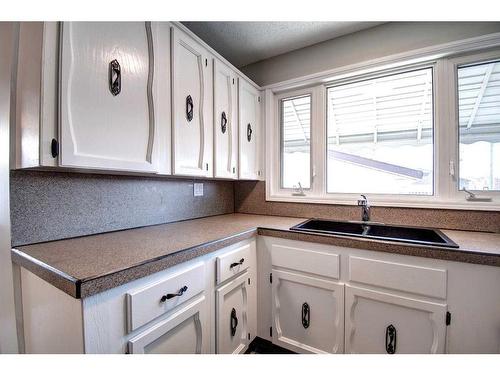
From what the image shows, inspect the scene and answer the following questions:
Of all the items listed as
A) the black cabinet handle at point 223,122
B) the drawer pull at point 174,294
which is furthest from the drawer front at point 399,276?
the black cabinet handle at point 223,122

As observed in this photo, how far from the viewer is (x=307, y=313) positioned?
1.37 metres

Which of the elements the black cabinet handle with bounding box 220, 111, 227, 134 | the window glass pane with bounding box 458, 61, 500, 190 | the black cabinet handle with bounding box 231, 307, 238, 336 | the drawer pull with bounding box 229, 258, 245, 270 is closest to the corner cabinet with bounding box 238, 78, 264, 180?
the black cabinet handle with bounding box 220, 111, 227, 134

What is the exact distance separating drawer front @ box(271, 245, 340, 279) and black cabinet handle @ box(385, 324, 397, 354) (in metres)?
0.33

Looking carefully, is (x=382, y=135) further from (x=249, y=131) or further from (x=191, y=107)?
(x=191, y=107)

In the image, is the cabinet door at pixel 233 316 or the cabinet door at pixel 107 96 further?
the cabinet door at pixel 233 316

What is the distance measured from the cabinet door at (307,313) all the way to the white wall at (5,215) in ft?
4.10

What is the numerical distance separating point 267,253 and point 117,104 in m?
1.13

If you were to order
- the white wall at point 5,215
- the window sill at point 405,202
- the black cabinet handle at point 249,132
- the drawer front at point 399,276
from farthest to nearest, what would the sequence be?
the black cabinet handle at point 249,132 → the window sill at point 405,202 → the drawer front at point 399,276 → the white wall at point 5,215

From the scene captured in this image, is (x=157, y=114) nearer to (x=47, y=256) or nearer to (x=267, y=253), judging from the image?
(x=47, y=256)

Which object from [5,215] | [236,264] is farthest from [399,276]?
[5,215]

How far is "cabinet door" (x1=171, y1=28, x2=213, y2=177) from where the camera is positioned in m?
1.28

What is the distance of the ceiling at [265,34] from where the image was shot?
1646 millimetres

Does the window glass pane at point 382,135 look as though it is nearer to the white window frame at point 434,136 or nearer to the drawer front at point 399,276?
the white window frame at point 434,136

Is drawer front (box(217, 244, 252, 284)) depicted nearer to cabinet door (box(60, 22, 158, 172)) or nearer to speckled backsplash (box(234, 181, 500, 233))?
cabinet door (box(60, 22, 158, 172))
